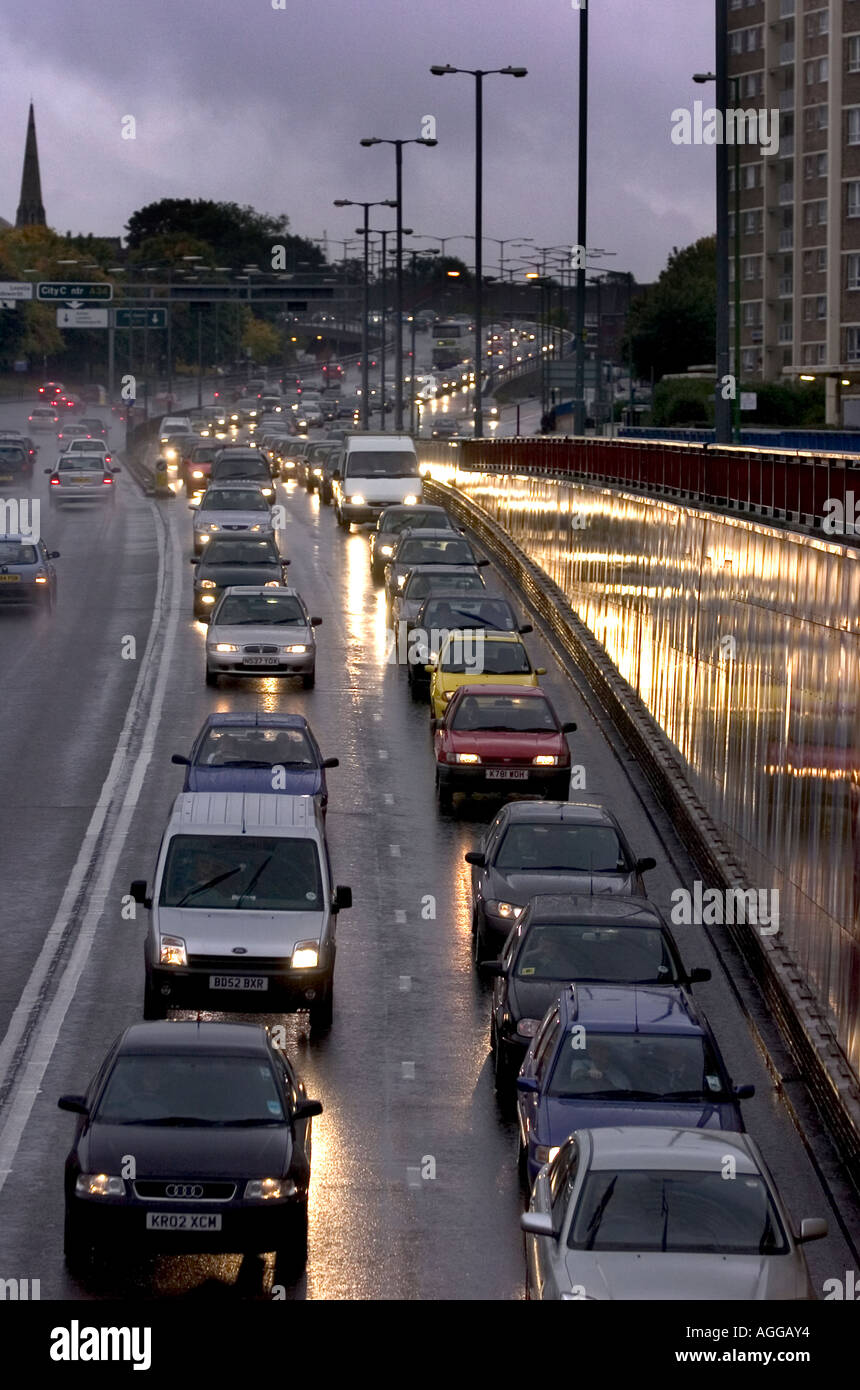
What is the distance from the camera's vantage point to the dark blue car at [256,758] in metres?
23.2

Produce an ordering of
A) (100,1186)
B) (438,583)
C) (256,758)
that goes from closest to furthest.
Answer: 1. (100,1186)
2. (256,758)
3. (438,583)

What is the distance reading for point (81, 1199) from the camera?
1254cm

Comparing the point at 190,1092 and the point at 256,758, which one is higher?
the point at 256,758

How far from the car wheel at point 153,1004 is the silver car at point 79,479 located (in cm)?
5105

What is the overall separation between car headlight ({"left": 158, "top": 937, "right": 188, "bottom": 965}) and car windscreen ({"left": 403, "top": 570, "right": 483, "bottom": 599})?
21626 mm

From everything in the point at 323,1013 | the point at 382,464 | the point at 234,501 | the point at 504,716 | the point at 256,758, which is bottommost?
the point at 323,1013

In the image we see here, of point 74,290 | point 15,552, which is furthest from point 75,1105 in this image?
point 74,290

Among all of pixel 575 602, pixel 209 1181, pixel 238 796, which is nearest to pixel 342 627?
pixel 575 602

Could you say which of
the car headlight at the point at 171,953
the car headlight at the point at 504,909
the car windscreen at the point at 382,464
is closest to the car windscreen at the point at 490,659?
the car headlight at the point at 504,909

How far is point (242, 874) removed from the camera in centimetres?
1861

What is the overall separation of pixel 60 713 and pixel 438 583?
9.39m

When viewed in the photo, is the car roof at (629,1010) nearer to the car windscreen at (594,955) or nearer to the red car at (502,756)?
the car windscreen at (594,955)

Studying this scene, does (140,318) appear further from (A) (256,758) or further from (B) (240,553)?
(A) (256,758)
